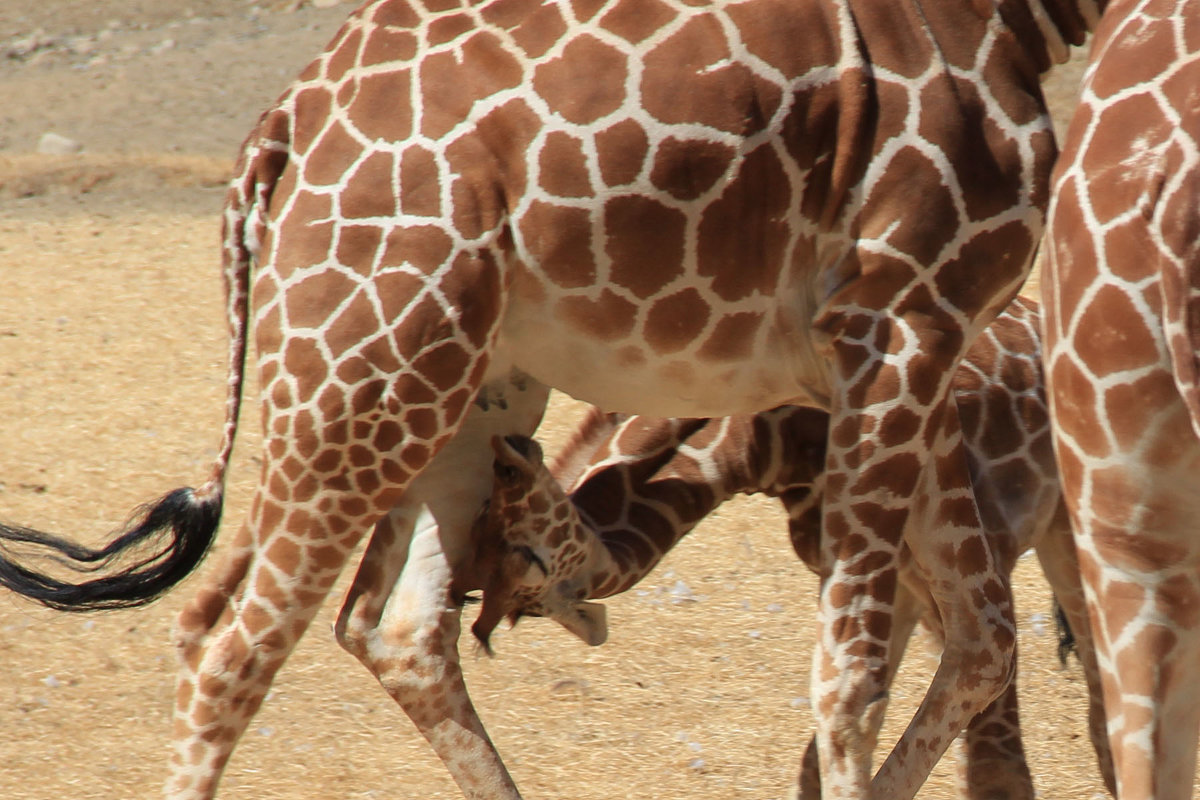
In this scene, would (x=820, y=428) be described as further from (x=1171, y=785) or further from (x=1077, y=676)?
(x=1171, y=785)

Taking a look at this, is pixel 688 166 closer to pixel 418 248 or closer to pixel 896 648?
pixel 418 248

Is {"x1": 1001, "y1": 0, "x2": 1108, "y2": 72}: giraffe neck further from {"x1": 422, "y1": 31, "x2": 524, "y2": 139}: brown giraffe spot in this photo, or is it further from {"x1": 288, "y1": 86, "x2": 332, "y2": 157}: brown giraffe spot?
{"x1": 288, "y1": 86, "x2": 332, "y2": 157}: brown giraffe spot

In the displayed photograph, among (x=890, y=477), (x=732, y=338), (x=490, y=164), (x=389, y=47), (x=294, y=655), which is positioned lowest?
(x=294, y=655)

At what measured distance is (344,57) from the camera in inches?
140

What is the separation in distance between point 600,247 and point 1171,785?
62.3 inches

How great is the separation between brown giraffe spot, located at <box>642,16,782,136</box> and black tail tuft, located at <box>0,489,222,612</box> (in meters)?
1.55

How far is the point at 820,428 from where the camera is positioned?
14.6ft

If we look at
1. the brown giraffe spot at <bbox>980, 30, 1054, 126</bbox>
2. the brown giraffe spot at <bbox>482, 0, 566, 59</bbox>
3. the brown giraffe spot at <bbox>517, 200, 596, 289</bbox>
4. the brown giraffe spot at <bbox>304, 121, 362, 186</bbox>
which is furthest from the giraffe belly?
the brown giraffe spot at <bbox>980, 30, 1054, 126</bbox>

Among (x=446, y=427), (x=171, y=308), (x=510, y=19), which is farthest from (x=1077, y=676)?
(x=171, y=308)

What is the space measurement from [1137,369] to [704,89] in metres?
1.28

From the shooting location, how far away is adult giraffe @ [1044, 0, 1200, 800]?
2432mm

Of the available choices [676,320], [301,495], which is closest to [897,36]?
[676,320]

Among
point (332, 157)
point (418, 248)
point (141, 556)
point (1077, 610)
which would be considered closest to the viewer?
point (418, 248)

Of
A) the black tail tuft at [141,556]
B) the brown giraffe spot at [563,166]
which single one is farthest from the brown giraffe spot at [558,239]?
the black tail tuft at [141,556]
